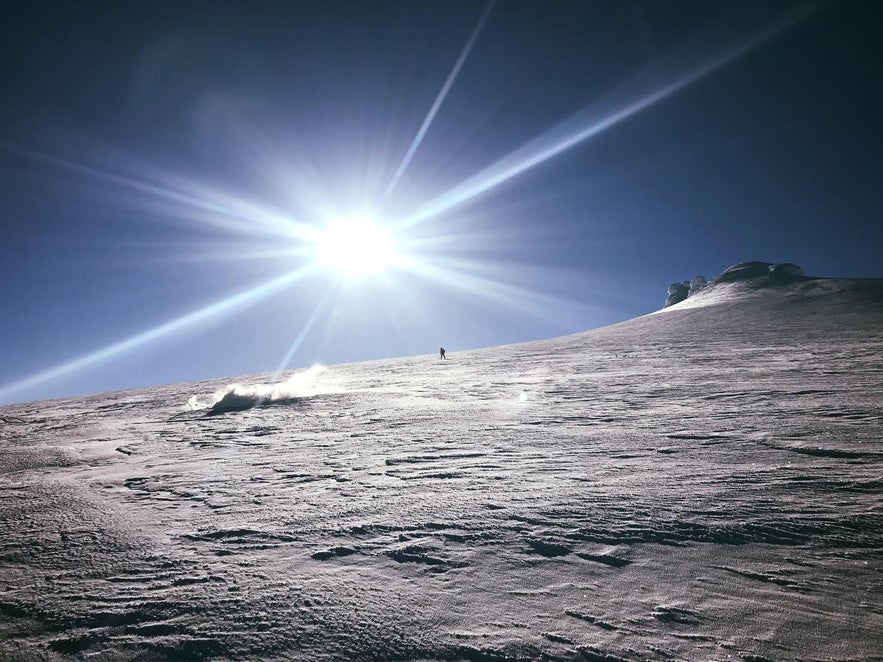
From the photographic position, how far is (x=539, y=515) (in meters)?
3.38

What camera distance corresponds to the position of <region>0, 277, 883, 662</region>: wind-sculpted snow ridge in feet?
6.99

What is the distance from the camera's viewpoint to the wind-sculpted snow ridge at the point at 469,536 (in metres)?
2.13

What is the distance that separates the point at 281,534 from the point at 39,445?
21.2 feet

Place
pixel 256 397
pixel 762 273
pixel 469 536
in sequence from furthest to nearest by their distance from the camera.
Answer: pixel 762 273 < pixel 256 397 < pixel 469 536

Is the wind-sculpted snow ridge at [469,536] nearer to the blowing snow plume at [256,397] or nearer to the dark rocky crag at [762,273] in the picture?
the blowing snow plume at [256,397]

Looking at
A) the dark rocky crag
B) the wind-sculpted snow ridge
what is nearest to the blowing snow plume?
the wind-sculpted snow ridge

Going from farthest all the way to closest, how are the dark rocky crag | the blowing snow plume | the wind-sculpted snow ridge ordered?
1. the dark rocky crag
2. the blowing snow plume
3. the wind-sculpted snow ridge

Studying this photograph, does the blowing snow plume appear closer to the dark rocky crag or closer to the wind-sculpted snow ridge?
the wind-sculpted snow ridge

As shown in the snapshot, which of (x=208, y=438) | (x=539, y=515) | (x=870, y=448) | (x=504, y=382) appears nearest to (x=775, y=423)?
(x=870, y=448)

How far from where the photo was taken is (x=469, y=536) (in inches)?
122

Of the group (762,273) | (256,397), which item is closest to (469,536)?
(256,397)

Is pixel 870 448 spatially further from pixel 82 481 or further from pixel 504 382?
pixel 82 481

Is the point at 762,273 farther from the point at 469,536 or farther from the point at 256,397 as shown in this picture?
the point at 469,536

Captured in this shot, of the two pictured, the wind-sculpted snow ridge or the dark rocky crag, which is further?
the dark rocky crag
